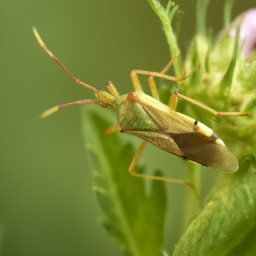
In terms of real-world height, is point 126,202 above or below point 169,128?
below

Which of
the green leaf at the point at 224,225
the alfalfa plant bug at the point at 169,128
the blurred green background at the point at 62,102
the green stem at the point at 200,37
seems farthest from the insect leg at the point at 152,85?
the blurred green background at the point at 62,102

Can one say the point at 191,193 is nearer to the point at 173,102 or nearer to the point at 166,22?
the point at 173,102

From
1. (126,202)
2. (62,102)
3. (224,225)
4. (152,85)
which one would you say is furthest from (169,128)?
(62,102)

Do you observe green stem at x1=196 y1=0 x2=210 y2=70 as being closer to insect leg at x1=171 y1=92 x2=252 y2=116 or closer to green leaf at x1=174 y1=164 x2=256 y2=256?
insect leg at x1=171 y1=92 x2=252 y2=116

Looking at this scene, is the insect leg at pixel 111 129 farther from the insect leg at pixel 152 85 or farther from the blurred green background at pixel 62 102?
the blurred green background at pixel 62 102

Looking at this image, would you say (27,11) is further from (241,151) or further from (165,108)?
(241,151)

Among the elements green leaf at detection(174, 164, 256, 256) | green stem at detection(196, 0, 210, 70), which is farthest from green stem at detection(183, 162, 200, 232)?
green stem at detection(196, 0, 210, 70)

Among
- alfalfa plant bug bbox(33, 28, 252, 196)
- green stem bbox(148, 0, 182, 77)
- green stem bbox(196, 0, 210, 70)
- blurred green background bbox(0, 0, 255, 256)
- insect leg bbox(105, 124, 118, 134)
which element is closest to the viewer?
green stem bbox(148, 0, 182, 77)
